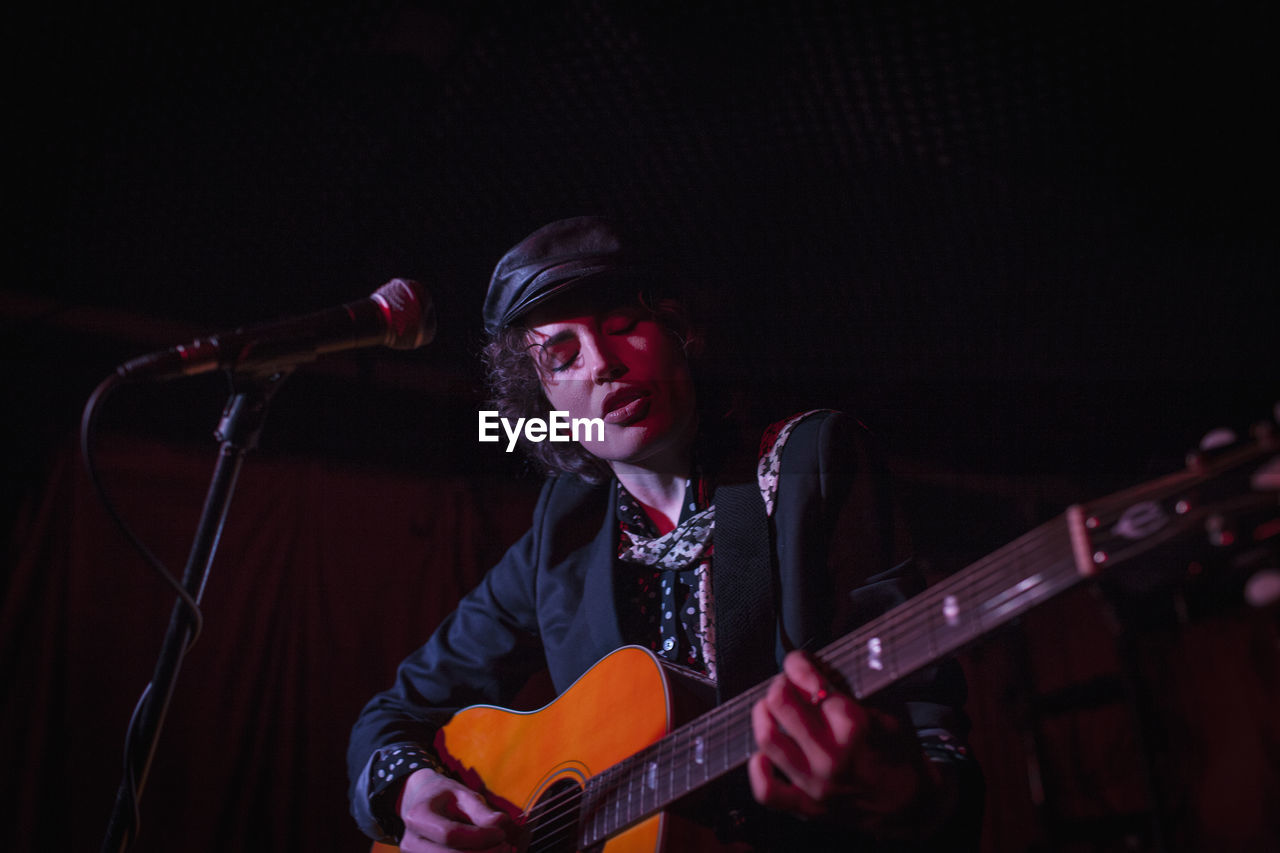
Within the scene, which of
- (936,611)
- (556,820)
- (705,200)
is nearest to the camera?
(936,611)

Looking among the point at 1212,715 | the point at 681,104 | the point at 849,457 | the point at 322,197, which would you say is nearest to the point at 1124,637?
the point at 849,457

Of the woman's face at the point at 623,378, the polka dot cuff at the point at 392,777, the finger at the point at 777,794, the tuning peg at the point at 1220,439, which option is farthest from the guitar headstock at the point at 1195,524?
the polka dot cuff at the point at 392,777

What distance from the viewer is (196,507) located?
2656mm

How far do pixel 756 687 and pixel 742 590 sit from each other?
0.31m

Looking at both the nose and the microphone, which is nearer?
the microphone

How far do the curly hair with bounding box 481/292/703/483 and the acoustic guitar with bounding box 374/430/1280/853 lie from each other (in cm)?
66

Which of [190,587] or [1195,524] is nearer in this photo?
[1195,524]

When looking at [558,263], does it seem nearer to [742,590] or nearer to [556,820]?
[742,590]

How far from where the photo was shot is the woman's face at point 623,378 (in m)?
1.69

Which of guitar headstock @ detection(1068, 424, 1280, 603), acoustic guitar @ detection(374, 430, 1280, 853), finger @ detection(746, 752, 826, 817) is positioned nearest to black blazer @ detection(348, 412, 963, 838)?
acoustic guitar @ detection(374, 430, 1280, 853)

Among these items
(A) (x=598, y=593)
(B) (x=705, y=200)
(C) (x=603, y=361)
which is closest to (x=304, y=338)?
(C) (x=603, y=361)

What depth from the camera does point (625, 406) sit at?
A: 1.68 metres

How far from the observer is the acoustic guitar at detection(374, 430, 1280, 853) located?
84cm

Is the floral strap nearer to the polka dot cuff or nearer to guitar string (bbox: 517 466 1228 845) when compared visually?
guitar string (bbox: 517 466 1228 845)
